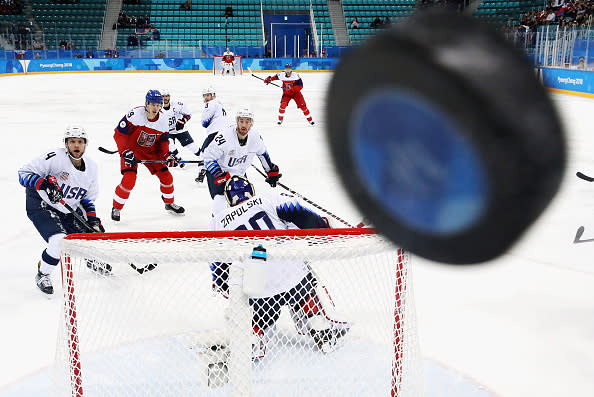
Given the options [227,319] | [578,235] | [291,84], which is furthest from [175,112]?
[291,84]

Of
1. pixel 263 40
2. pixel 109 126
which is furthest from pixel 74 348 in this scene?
pixel 263 40

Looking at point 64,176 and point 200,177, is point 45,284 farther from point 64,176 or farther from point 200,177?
point 200,177

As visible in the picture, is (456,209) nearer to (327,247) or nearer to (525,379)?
(327,247)

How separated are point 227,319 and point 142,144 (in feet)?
11.8

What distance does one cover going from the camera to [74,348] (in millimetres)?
1821

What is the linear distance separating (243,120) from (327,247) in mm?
2752

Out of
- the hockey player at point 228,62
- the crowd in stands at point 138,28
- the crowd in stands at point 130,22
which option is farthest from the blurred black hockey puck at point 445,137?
the crowd in stands at point 130,22

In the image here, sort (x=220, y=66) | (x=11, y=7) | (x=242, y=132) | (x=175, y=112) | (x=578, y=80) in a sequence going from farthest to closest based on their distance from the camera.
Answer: (x=11, y=7) → (x=220, y=66) → (x=578, y=80) → (x=175, y=112) → (x=242, y=132)

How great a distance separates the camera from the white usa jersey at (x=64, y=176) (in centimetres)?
318

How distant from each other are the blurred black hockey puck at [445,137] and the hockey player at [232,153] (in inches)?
153

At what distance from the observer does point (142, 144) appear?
5.01 m

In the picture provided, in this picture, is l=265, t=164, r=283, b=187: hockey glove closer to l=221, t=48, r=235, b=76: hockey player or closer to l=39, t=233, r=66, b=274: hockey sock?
l=39, t=233, r=66, b=274: hockey sock

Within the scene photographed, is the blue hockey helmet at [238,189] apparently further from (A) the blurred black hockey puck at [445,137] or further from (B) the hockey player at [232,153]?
(A) the blurred black hockey puck at [445,137]

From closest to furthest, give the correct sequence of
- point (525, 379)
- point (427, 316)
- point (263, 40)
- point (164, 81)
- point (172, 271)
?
point (172, 271) < point (525, 379) < point (427, 316) < point (164, 81) < point (263, 40)
